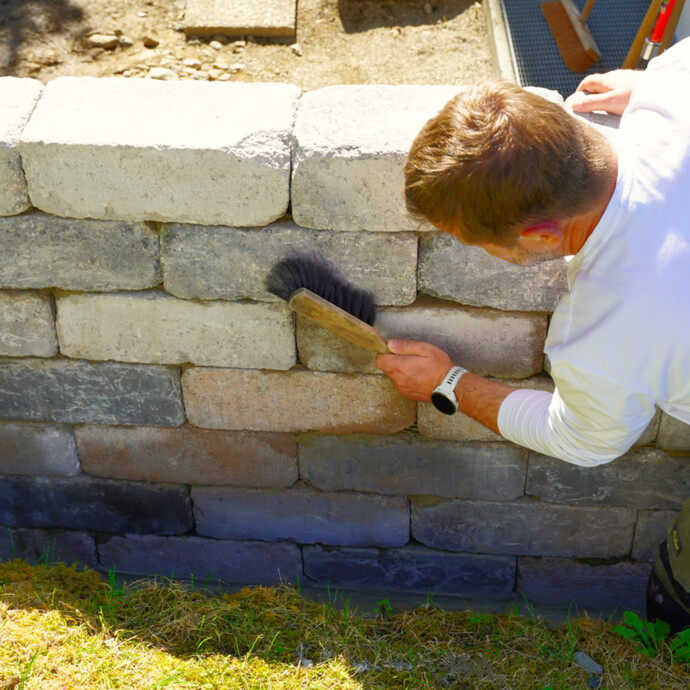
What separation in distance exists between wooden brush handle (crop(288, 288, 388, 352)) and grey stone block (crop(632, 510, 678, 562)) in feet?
5.01

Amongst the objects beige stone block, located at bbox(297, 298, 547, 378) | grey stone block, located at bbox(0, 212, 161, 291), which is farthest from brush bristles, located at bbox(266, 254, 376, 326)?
grey stone block, located at bbox(0, 212, 161, 291)

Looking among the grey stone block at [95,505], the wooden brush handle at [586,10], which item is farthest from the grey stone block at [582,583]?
the wooden brush handle at [586,10]

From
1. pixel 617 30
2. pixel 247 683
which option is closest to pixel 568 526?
pixel 247 683

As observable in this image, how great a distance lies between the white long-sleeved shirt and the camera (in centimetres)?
210

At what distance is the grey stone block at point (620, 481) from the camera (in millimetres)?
3361

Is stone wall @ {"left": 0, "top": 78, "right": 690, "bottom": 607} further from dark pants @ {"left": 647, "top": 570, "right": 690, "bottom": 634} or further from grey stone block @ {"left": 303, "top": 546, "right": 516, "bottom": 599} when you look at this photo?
dark pants @ {"left": 647, "top": 570, "right": 690, "bottom": 634}

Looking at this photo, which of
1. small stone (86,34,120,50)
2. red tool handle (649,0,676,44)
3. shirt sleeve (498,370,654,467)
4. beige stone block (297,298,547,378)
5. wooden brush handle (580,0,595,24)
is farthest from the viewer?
small stone (86,34,120,50)

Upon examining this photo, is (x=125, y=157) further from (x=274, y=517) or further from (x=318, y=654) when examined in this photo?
(x=318, y=654)

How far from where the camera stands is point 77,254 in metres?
3.01

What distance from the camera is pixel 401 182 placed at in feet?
8.91

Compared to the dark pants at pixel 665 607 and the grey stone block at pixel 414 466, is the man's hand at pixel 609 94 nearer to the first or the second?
the grey stone block at pixel 414 466

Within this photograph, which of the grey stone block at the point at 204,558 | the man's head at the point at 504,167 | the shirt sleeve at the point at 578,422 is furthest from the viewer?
the grey stone block at the point at 204,558

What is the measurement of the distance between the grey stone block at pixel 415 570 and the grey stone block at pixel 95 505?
0.69 metres

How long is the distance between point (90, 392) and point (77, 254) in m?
0.70
